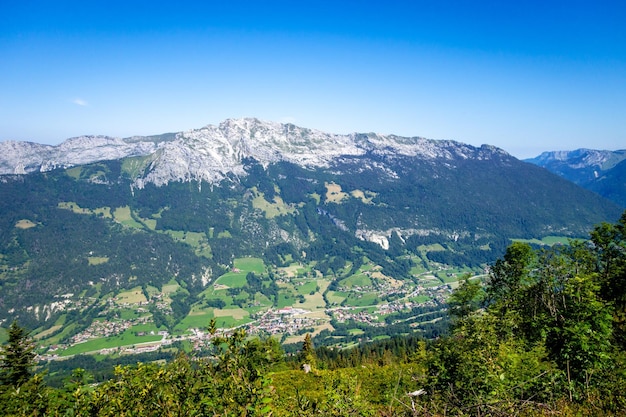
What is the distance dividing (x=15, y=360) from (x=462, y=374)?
38572mm

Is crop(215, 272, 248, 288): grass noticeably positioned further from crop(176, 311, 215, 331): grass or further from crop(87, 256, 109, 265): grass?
crop(87, 256, 109, 265): grass

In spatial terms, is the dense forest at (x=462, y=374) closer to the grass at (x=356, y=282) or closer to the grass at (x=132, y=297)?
the grass at (x=132, y=297)

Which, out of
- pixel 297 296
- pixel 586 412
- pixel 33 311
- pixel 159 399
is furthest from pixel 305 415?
pixel 33 311

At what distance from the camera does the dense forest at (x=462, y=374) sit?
6520 millimetres

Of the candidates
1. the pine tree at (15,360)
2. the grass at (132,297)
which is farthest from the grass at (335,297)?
the pine tree at (15,360)

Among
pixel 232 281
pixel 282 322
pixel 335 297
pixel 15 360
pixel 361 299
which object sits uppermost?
pixel 15 360

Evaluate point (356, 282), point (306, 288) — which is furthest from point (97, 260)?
point (356, 282)

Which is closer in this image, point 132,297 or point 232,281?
point 132,297

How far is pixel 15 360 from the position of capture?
3133 cm

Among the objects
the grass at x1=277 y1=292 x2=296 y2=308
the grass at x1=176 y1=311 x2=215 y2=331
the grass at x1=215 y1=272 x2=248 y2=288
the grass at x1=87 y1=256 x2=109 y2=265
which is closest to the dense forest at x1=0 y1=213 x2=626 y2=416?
the grass at x1=176 y1=311 x2=215 y2=331

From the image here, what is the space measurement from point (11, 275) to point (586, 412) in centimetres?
22593

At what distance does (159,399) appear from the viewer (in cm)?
736

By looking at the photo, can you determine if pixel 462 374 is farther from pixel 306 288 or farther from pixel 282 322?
pixel 306 288

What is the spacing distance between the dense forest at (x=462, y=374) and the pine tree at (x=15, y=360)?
0.10 metres
